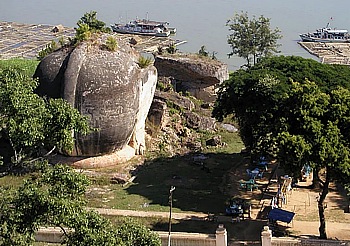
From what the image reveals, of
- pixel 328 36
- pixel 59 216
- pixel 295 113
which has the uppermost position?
pixel 328 36

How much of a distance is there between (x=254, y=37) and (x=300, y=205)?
26.3 meters

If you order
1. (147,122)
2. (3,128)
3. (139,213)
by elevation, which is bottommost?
(139,213)

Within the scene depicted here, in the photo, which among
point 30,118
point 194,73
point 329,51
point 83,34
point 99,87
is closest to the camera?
point 30,118

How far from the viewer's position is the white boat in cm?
6391

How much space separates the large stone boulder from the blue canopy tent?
24.9 ft

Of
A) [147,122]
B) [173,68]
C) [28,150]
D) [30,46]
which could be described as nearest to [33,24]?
[30,46]

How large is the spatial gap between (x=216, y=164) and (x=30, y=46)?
40812 millimetres

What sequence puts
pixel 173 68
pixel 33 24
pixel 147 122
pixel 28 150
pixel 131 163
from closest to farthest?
Result: pixel 28 150, pixel 131 163, pixel 147 122, pixel 173 68, pixel 33 24

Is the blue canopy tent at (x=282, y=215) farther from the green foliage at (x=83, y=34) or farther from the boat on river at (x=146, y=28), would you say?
the boat on river at (x=146, y=28)

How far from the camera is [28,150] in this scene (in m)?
10.2

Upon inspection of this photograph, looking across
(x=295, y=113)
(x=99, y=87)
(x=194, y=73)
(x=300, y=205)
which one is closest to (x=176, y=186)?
(x=300, y=205)

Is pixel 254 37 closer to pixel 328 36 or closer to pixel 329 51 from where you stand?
pixel 329 51

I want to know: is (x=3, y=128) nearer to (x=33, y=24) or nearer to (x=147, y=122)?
(x=147, y=122)

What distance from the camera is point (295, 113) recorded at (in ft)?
55.1
